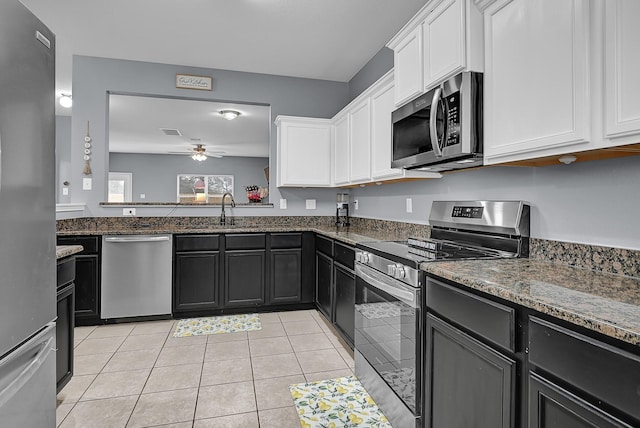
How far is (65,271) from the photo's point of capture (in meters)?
1.92

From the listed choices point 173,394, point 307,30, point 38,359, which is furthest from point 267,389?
point 307,30

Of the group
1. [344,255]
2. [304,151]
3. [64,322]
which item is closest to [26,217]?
[64,322]

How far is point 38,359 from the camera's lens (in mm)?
1273

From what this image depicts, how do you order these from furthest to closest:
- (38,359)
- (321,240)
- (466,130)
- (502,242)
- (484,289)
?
(321,240)
(502,242)
(466,130)
(38,359)
(484,289)

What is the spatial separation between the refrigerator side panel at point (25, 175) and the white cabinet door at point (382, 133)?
1.91 meters

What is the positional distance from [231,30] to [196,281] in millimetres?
2338

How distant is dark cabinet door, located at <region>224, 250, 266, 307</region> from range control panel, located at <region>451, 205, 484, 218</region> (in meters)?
2.05

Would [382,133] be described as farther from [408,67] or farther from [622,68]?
[622,68]

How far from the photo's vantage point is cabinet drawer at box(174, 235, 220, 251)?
136 inches

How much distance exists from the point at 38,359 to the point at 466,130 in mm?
1953

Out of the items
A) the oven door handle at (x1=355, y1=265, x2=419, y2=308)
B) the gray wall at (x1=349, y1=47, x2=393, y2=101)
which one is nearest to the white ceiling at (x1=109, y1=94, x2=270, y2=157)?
the gray wall at (x1=349, y1=47, x2=393, y2=101)

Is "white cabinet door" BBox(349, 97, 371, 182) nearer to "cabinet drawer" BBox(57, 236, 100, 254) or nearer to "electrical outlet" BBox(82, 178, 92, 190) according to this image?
"cabinet drawer" BBox(57, 236, 100, 254)

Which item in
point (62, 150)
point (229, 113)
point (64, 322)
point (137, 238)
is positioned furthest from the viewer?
point (62, 150)

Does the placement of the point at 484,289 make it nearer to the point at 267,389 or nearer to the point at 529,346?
the point at 529,346
